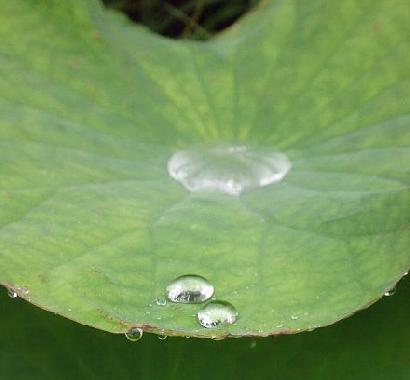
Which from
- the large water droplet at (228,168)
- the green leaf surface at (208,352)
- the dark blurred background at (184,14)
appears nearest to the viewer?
the green leaf surface at (208,352)

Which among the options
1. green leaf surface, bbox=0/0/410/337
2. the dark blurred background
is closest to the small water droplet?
green leaf surface, bbox=0/0/410/337

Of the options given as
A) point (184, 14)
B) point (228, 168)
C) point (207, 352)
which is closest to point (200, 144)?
point (228, 168)

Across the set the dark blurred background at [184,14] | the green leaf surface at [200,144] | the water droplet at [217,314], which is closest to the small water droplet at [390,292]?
the green leaf surface at [200,144]

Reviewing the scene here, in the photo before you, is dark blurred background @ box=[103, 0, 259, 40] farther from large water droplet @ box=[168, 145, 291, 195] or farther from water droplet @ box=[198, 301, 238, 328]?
water droplet @ box=[198, 301, 238, 328]

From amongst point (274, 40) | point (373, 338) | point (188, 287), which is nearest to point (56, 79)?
point (274, 40)

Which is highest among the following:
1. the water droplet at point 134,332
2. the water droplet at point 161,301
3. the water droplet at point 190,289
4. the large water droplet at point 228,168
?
the large water droplet at point 228,168

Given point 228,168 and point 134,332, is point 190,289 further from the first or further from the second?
point 228,168

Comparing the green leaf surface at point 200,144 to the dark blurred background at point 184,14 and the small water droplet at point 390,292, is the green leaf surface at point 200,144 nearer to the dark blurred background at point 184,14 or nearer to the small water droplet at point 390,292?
the small water droplet at point 390,292
